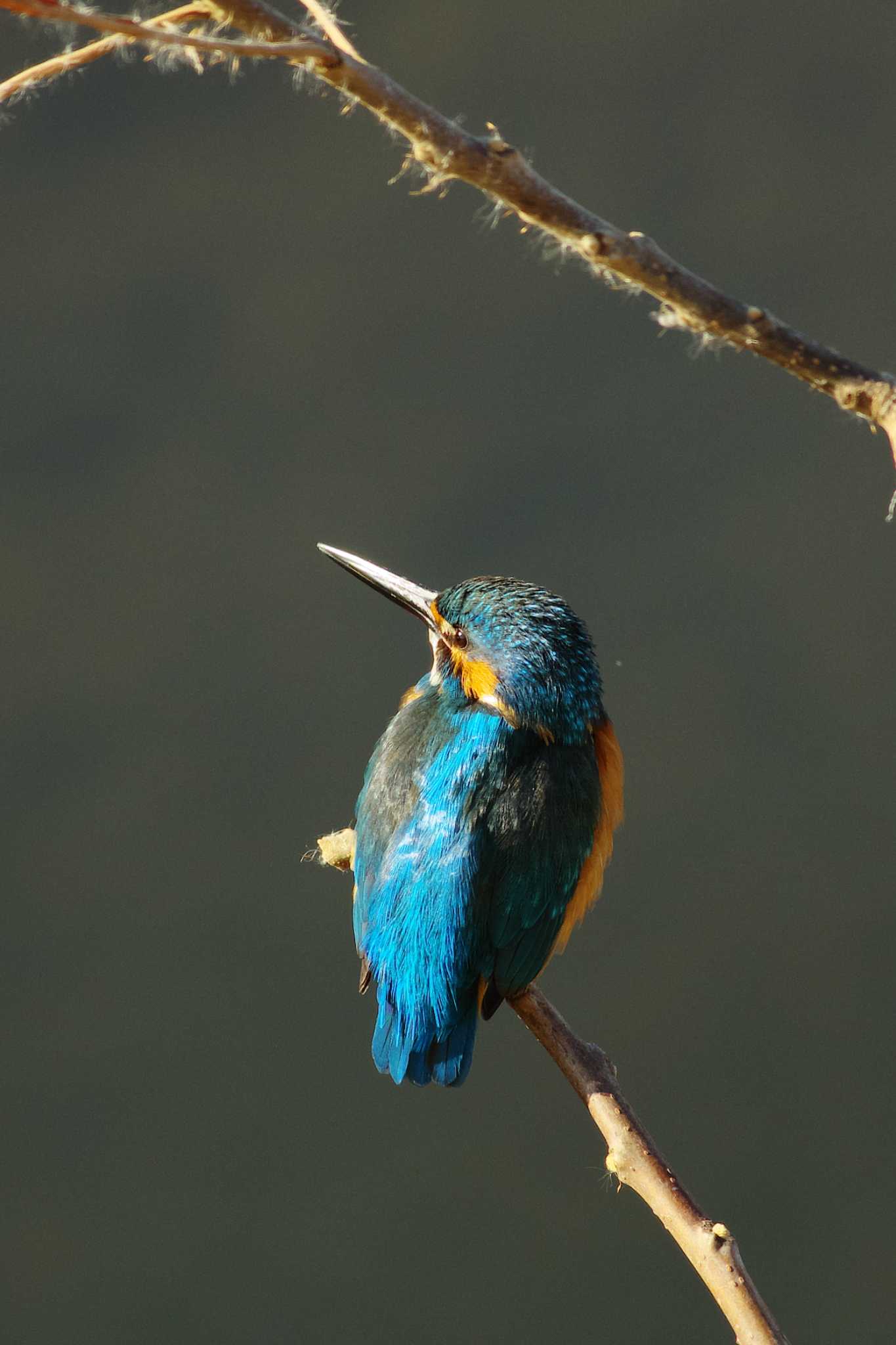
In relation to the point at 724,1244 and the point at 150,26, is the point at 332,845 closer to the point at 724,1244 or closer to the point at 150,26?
the point at 724,1244

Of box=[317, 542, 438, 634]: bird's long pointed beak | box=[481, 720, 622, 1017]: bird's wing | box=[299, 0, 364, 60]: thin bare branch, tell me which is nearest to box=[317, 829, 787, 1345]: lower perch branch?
box=[481, 720, 622, 1017]: bird's wing

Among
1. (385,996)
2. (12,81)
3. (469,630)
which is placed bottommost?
(385,996)

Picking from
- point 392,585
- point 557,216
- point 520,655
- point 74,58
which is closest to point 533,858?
point 520,655

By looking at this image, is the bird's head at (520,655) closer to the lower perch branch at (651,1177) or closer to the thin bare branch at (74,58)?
the lower perch branch at (651,1177)

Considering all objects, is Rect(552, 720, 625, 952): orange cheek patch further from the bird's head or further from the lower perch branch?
the lower perch branch

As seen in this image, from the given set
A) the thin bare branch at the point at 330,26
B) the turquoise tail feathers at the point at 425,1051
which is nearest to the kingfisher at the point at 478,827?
the turquoise tail feathers at the point at 425,1051

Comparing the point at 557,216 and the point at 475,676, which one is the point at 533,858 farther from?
the point at 557,216

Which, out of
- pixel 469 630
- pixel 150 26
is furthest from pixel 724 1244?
pixel 150 26
